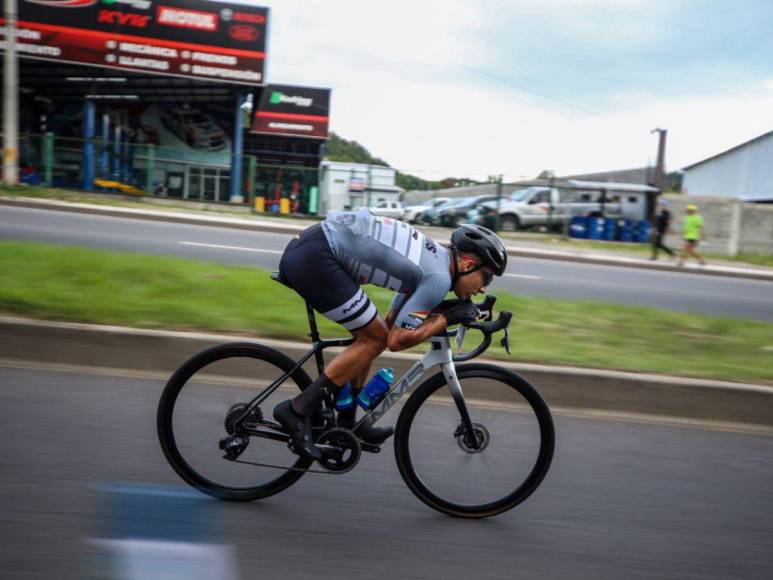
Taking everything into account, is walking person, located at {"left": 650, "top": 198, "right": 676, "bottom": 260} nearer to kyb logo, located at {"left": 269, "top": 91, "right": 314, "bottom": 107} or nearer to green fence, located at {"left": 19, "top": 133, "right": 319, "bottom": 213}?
green fence, located at {"left": 19, "top": 133, "right": 319, "bottom": 213}

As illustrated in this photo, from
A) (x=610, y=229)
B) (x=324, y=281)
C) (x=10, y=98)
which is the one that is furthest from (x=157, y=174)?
(x=324, y=281)

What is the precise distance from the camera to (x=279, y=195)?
87.2ft

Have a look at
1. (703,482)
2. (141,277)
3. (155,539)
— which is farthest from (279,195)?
(155,539)

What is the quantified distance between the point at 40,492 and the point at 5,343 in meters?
2.54

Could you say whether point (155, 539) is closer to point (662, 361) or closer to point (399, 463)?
point (399, 463)

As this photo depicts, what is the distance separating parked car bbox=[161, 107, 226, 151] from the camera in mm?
35562

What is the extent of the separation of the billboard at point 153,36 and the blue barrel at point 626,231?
1475cm

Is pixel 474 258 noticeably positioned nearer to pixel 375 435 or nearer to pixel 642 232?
pixel 375 435

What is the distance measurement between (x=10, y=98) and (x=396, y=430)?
22133 millimetres

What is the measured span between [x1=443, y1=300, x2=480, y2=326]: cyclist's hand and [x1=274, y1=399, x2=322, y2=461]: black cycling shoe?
86cm

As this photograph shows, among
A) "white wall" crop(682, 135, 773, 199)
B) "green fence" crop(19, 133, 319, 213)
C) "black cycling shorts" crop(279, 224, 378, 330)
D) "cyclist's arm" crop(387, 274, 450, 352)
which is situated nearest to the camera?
"cyclist's arm" crop(387, 274, 450, 352)

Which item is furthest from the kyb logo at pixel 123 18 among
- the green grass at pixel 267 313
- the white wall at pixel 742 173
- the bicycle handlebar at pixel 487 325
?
the white wall at pixel 742 173

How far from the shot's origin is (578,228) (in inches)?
999

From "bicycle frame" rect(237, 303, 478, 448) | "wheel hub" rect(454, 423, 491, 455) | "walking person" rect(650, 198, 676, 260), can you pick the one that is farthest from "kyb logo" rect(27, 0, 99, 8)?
"wheel hub" rect(454, 423, 491, 455)
